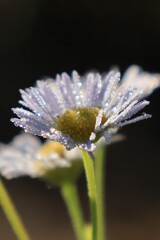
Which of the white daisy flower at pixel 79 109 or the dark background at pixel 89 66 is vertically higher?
the dark background at pixel 89 66

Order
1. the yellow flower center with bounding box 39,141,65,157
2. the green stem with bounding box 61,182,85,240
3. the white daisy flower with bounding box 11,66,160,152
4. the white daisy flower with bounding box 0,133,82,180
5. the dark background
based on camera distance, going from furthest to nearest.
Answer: the dark background, the yellow flower center with bounding box 39,141,65,157, the white daisy flower with bounding box 0,133,82,180, the green stem with bounding box 61,182,85,240, the white daisy flower with bounding box 11,66,160,152

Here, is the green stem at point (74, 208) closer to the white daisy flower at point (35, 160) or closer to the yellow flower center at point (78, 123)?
the white daisy flower at point (35, 160)

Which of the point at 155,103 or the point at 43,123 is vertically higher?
the point at 155,103

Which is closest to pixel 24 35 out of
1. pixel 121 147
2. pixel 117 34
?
pixel 117 34

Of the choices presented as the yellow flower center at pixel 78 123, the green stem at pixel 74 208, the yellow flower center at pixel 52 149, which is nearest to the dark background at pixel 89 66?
the yellow flower center at pixel 52 149

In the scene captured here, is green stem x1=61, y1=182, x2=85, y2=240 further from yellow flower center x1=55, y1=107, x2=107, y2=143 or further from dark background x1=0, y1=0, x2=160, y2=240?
dark background x1=0, y1=0, x2=160, y2=240

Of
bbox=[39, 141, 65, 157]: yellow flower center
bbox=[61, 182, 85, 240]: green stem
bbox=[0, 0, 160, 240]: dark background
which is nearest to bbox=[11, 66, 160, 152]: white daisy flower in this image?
bbox=[61, 182, 85, 240]: green stem

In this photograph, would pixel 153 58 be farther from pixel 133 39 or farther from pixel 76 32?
pixel 76 32
